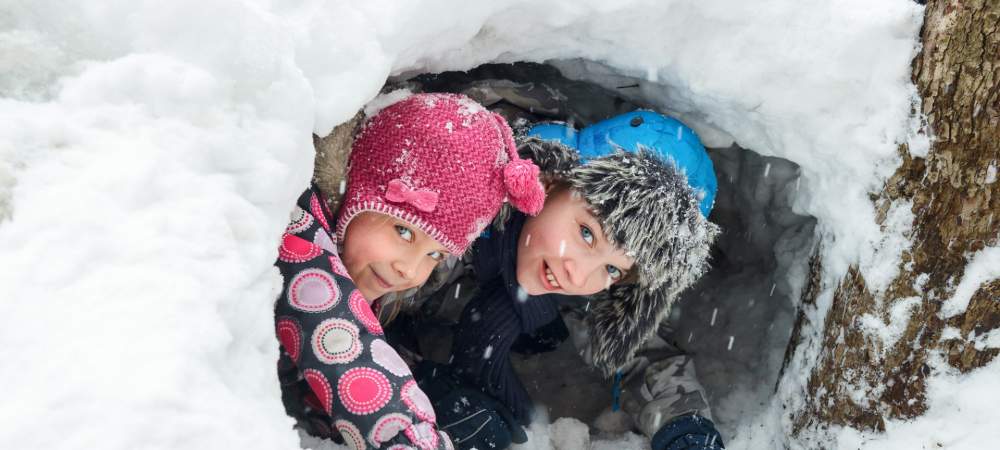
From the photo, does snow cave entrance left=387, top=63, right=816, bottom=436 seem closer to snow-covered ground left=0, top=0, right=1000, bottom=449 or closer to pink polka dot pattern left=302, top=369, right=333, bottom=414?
snow-covered ground left=0, top=0, right=1000, bottom=449

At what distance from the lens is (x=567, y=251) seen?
6.60ft

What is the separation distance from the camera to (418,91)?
2.09 meters

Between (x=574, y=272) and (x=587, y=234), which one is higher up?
(x=587, y=234)

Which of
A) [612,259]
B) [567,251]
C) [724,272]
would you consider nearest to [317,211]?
[567,251]

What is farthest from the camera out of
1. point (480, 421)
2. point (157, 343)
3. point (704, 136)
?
point (704, 136)

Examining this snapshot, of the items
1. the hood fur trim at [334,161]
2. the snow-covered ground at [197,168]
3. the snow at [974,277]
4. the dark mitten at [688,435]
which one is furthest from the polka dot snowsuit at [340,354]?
the snow at [974,277]

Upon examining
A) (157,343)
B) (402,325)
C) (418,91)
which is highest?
(418,91)

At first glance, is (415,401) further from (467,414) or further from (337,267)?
(467,414)

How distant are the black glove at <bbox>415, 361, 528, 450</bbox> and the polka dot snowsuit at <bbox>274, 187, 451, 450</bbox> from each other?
2.28 ft

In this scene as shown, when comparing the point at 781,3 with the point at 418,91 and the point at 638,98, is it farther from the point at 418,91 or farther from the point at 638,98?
the point at 418,91

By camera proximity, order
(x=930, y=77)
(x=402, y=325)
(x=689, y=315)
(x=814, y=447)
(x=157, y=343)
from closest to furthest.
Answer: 1. (x=157, y=343)
2. (x=930, y=77)
3. (x=814, y=447)
4. (x=402, y=325)
5. (x=689, y=315)

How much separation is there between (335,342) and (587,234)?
0.81 meters

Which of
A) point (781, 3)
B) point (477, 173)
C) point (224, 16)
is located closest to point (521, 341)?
point (477, 173)

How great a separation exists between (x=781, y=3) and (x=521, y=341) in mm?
1661
